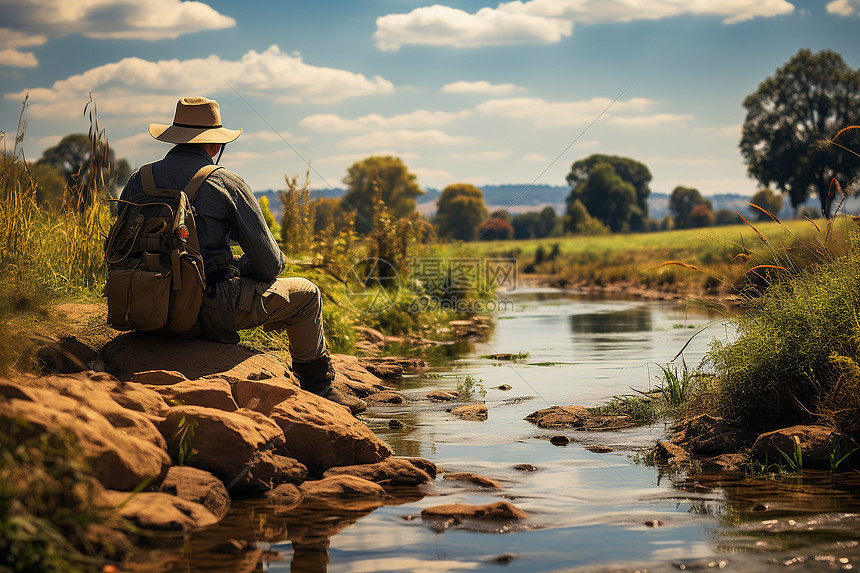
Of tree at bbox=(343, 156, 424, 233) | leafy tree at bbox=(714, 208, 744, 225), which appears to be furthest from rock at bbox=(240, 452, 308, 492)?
leafy tree at bbox=(714, 208, 744, 225)

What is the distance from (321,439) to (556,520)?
1.63 metres

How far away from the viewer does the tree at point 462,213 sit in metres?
89.9

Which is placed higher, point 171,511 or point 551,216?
point 551,216

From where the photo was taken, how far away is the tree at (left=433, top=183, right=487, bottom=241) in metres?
89.9

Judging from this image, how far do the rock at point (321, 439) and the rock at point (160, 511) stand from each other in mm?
1101

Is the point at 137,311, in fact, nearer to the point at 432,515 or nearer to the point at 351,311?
the point at 432,515

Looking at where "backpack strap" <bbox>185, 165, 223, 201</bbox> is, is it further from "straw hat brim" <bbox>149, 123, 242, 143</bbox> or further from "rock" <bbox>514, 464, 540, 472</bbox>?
"rock" <bbox>514, 464, 540, 472</bbox>

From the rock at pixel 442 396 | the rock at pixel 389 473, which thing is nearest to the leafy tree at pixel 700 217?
the rock at pixel 442 396

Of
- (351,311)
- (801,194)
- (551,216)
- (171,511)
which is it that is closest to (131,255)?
(171,511)

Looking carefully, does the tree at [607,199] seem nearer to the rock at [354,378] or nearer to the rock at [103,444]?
the rock at [354,378]

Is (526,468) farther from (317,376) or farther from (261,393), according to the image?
(317,376)

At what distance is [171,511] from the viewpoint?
12.1ft

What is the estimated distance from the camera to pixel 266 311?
598cm

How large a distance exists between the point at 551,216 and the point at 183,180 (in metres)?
105
